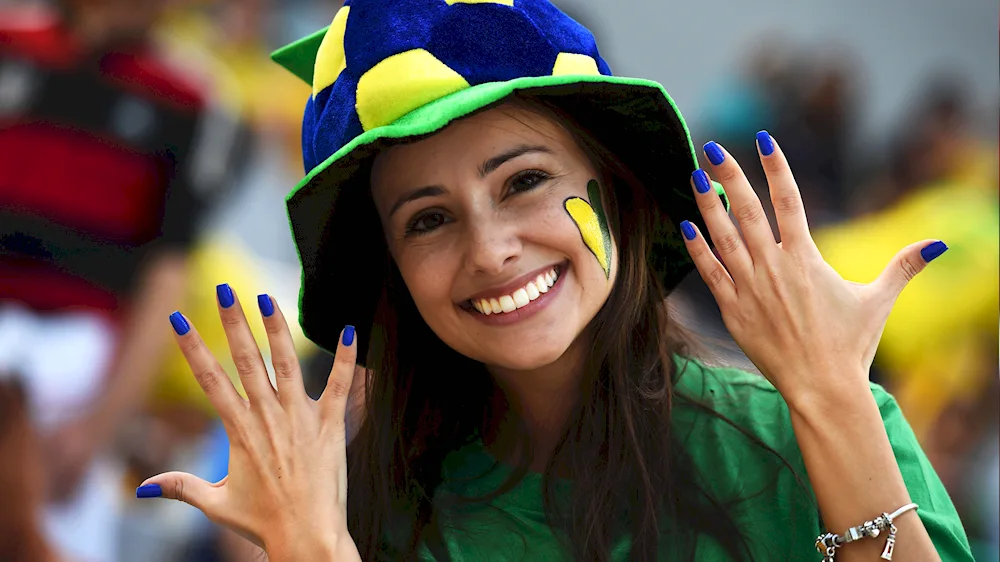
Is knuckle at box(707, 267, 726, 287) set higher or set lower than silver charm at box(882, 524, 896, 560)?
higher

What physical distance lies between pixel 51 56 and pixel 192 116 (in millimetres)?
514

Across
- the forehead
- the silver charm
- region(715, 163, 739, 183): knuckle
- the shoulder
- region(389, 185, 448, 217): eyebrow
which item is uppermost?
the shoulder

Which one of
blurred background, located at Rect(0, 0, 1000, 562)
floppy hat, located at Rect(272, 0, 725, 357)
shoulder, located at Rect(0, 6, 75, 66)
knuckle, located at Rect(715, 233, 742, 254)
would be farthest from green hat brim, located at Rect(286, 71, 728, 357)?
shoulder, located at Rect(0, 6, 75, 66)

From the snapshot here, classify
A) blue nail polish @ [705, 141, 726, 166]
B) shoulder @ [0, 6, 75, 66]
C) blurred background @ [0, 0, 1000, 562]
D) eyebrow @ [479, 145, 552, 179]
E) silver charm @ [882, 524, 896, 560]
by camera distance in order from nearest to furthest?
silver charm @ [882, 524, 896, 560]
blue nail polish @ [705, 141, 726, 166]
eyebrow @ [479, 145, 552, 179]
blurred background @ [0, 0, 1000, 562]
shoulder @ [0, 6, 75, 66]

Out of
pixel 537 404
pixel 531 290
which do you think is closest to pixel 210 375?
pixel 531 290

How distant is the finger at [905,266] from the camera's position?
1683 mm

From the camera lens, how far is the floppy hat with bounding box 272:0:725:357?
5.73 feet

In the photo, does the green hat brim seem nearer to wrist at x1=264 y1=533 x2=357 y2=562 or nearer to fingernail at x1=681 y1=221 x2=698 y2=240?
fingernail at x1=681 y1=221 x2=698 y2=240

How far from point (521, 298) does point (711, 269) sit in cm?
33

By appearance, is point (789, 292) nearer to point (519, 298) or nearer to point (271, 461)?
point (519, 298)

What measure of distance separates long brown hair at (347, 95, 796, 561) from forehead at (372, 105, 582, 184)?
1.4 inches

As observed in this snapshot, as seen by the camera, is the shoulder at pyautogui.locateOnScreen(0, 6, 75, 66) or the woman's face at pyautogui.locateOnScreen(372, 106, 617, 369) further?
the shoulder at pyautogui.locateOnScreen(0, 6, 75, 66)

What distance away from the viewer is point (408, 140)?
171 centimetres

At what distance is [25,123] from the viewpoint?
3594mm
